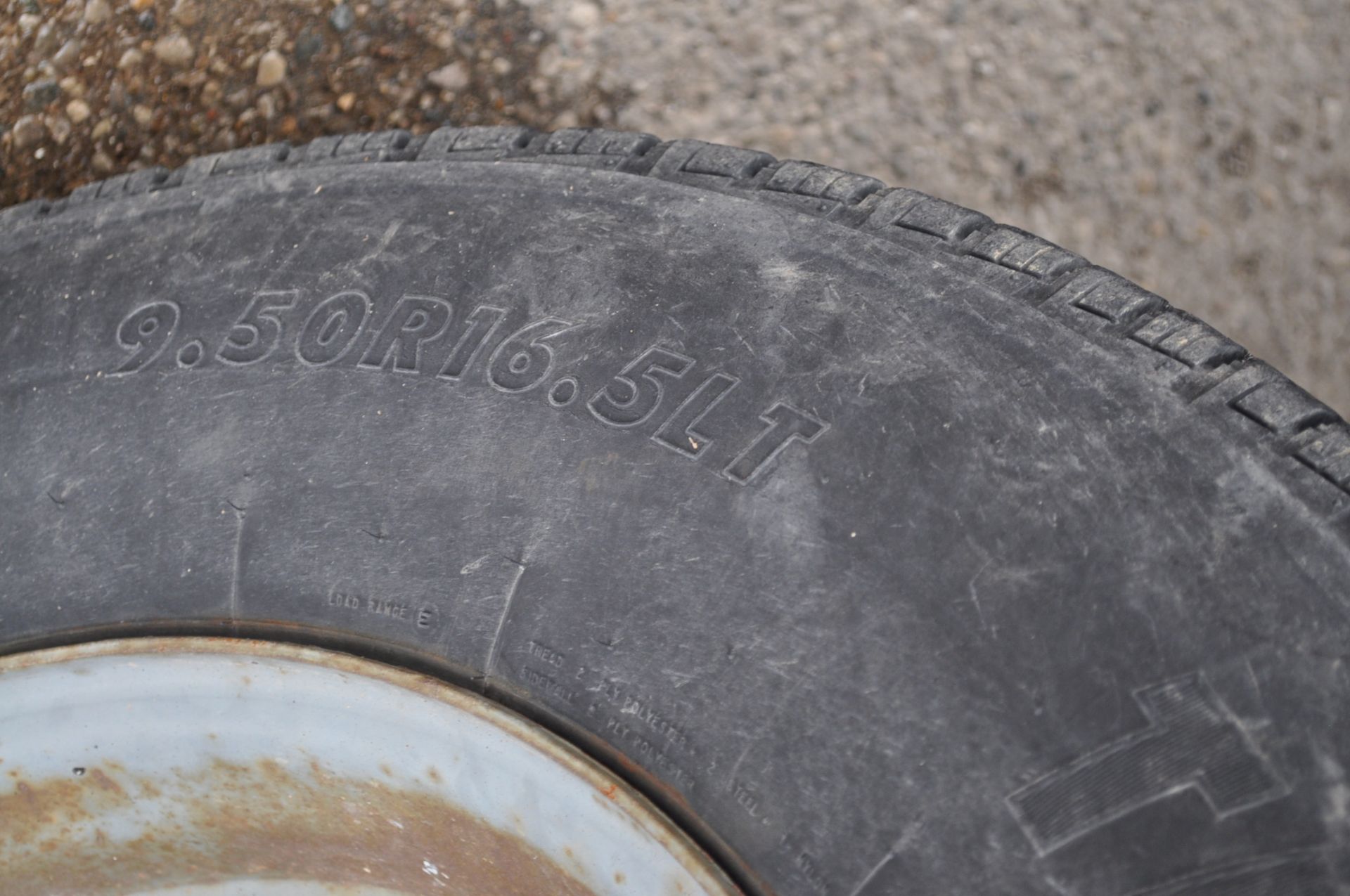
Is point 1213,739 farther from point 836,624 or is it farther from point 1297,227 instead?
point 1297,227

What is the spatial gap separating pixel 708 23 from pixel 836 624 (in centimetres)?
116

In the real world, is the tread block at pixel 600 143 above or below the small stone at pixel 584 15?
below

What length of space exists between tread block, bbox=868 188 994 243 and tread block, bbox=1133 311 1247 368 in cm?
17

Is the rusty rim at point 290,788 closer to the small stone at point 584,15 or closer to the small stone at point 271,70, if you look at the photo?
the small stone at point 271,70

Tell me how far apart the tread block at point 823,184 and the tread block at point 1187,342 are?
271 mm

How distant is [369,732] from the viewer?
2.81 feet

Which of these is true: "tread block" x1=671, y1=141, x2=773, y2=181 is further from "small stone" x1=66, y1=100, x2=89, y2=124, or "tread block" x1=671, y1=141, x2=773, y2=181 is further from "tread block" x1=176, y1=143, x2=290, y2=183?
"small stone" x1=66, y1=100, x2=89, y2=124

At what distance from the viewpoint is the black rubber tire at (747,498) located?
2.33ft

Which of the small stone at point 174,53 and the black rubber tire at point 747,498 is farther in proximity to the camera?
the small stone at point 174,53

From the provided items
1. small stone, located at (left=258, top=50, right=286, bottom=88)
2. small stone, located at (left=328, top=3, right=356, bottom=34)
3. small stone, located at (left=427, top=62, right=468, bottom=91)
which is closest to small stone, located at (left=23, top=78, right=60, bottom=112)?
small stone, located at (left=258, top=50, right=286, bottom=88)

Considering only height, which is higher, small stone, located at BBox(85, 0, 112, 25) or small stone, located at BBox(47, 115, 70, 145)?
small stone, located at BBox(85, 0, 112, 25)

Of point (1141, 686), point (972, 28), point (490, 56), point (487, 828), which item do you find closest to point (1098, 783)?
point (1141, 686)

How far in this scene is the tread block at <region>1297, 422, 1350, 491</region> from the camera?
0.76 metres

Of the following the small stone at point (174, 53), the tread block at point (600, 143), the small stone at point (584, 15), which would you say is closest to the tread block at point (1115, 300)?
the tread block at point (600, 143)
